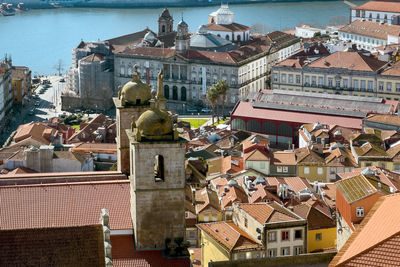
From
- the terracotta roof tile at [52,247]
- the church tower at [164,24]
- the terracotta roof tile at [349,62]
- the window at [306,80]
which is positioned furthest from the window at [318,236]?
the church tower at [164,24]

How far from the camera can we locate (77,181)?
1069 inches

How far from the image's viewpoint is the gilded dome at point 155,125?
78.2ft

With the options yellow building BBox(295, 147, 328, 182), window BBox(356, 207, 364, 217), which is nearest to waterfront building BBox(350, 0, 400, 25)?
yellow building BBox(295, 147, 328, 182)

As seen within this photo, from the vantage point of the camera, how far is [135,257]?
23594 millimetres

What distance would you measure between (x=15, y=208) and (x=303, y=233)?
1453 centimetres

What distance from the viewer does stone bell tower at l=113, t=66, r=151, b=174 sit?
2855 cm

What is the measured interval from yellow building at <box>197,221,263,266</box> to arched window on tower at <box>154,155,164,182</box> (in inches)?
331

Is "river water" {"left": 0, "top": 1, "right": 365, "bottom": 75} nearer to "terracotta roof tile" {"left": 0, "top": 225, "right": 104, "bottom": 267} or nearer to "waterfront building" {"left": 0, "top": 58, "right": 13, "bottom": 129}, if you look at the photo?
"waterfront building" {"left": 0, "top": 58, "right": 13, "bottom": 129}

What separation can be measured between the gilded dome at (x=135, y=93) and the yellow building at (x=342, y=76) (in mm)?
51704

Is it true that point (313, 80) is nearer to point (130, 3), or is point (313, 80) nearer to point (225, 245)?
point (225, 245)

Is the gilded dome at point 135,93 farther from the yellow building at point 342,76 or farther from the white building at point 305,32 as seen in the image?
the white building at point 305,32

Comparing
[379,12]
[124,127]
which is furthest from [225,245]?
[379,12]

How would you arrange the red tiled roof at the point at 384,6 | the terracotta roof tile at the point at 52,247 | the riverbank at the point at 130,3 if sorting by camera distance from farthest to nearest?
the riverbank at the point at 130,3 → the red tiled roof at the point at 384,6 → the terracotta roof tile at the point at 52,247

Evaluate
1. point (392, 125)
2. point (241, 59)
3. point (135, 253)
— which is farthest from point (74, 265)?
point (241, 59)
